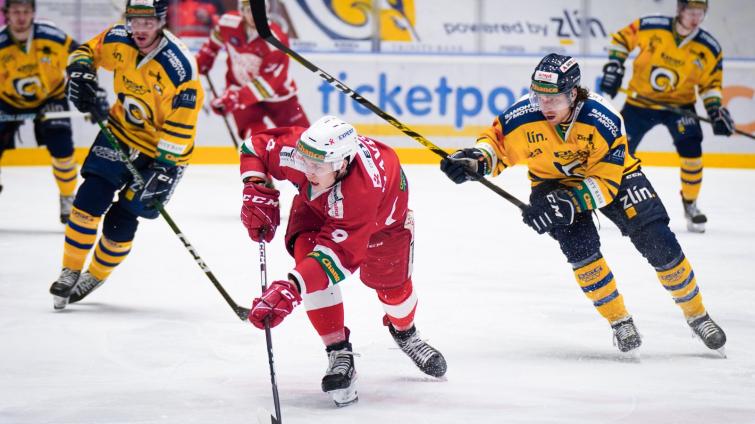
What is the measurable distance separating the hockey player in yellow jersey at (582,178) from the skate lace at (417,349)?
51cm

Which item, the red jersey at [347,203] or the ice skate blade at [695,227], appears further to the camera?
the ice skate blade at [695,227]

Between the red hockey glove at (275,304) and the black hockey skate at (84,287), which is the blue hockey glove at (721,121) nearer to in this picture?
the black hockey skate at (84,287)

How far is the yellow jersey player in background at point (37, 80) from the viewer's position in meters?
6.00

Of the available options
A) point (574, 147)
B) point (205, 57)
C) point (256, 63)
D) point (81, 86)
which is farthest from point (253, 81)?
point (574, 147)

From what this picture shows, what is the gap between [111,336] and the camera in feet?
12.7

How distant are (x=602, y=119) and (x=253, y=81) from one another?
3558 millimetres

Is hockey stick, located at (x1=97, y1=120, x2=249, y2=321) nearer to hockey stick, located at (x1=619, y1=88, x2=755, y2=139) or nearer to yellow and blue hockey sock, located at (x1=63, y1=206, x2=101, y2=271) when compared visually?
yellow and blue hockey sock, located at (x1=63, y1=206, x2=101, y2=271)

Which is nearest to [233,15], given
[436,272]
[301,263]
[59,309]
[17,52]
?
[17,52]

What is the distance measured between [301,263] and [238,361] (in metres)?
0.80

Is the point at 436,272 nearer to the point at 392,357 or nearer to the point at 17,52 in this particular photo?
A: the point at 392,357

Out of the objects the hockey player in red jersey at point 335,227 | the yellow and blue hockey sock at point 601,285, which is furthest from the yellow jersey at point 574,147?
the hockey player in red jersey at point 335,227

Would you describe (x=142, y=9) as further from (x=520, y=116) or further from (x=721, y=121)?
(x=721, y=121)

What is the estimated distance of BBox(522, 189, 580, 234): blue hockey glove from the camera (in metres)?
3.41

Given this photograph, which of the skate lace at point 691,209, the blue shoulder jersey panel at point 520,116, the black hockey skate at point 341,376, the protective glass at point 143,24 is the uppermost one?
the protective glass at point 143,24
